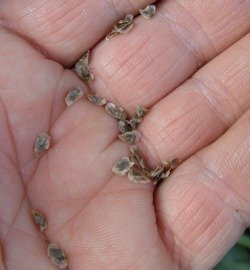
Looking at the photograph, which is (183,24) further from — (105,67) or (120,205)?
(120,205)

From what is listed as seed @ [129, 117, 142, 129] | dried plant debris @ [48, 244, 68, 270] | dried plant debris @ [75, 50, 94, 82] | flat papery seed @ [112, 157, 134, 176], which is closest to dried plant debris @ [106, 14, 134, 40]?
dried plant debris @ [75, 50, 94, 82]

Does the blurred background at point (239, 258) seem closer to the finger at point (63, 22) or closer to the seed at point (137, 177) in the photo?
the seed at point (137, 177)

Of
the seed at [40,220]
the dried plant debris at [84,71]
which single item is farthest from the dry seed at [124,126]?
the seed at [40,220]

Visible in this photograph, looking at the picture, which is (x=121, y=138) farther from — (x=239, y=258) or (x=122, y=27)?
(x=239, y=258)

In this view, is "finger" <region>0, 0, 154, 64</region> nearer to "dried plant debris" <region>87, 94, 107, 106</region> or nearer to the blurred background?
"dried plant debris" <region>87, 94, 107, 106</region>

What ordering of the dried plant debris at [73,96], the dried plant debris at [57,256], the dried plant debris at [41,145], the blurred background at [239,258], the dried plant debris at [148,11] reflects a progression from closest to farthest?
the dried plant debris at [57,256], the dried plant debris at [41,145], the dried plant debris at [73,96], the dried plant debris at [148,11], the blurred background at [239,258]

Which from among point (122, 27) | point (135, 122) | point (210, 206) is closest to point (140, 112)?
point (135, 122)
